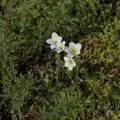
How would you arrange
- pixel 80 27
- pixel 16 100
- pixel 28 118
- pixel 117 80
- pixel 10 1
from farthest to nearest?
pixel 80 27, pixel 117 80, pixel 28 118, pixel 16 100, pixel 10 1

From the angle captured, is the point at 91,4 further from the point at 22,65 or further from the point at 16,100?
the point at 16,100

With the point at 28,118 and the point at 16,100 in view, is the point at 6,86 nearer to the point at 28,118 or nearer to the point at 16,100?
the point at 16,100

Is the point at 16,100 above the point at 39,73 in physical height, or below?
below

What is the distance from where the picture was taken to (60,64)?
7.98 ft

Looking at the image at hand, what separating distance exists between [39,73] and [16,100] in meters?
0.47

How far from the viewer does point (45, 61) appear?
2.50m

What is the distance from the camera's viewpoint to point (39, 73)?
2436 millimetres

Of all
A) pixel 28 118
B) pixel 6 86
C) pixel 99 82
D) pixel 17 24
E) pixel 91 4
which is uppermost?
pixel 91 4

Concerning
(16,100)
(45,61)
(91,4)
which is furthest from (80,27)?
(16,100)

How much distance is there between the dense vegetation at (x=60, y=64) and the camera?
6.73ft

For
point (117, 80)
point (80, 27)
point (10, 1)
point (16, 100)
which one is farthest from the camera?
point (80, 27)

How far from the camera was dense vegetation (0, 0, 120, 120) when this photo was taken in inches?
80.7

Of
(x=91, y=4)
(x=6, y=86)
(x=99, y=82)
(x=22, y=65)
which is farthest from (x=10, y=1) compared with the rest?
(x=91, y=4)

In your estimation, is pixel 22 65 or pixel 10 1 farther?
pixel 22 65
